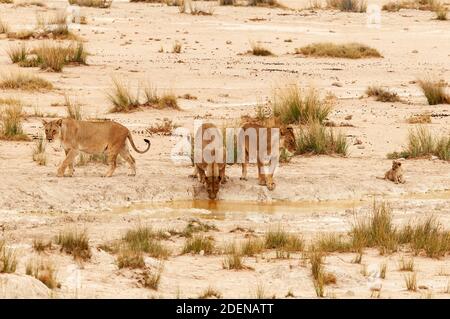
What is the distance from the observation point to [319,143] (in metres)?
17.4

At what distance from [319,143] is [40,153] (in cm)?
397

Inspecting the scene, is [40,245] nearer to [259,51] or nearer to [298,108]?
[298,108]

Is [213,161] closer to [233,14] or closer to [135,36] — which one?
[135,36]

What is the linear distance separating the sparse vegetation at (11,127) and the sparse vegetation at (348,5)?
1950cm

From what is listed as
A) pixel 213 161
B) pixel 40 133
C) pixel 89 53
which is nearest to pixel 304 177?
pixel 213 161

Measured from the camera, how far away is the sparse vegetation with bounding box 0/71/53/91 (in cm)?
2106

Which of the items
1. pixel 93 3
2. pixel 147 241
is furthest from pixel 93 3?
pixel 147 241

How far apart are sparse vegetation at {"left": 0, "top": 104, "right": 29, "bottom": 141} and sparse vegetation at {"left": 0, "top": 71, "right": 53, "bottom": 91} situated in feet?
9.36

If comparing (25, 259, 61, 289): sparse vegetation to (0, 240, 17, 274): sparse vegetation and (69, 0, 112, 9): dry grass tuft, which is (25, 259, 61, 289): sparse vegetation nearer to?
(0, 240, 17, 274): sparse vegetation

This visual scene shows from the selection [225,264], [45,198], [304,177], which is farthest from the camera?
[304,177]

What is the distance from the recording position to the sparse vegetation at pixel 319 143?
17.4m

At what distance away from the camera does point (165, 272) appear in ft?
36.0

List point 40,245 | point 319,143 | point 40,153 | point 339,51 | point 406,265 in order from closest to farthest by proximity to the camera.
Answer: point 406,265 → point 40,245 → point 40,153 → point 319,143 → point 339,51

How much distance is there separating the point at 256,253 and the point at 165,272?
4.15 feet
